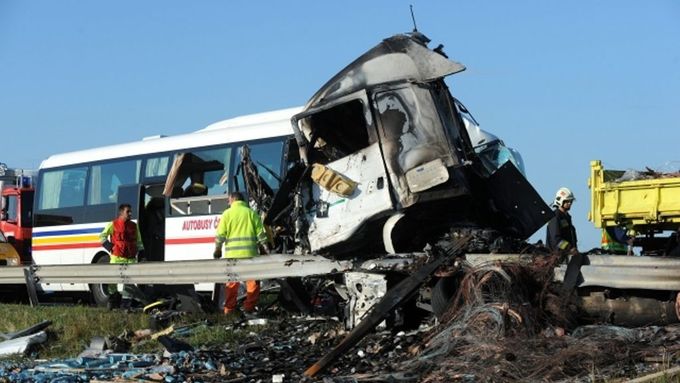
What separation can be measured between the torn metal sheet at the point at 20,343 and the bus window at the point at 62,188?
913 cm

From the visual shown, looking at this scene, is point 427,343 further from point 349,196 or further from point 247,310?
point 247,310

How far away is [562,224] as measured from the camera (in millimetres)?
10867

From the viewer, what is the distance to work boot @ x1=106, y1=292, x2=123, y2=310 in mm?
13476

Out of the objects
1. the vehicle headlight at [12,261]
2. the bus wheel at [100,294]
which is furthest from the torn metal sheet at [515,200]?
the vehicle headlight at [12,261]

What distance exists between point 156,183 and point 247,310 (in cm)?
665

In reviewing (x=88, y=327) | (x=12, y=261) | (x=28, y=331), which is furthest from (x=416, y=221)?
(x=12, y=261)

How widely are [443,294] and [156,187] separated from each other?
10.1 metres

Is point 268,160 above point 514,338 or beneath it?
above

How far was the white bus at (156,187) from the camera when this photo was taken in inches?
629

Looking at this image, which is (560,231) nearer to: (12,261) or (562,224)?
(562,224)

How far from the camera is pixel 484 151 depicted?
37.5ft

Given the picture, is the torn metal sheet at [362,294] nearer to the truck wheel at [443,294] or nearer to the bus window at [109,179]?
the truck wheel at [443,294]

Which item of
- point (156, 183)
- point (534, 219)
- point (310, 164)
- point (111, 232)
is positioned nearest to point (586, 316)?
point (534, 219)

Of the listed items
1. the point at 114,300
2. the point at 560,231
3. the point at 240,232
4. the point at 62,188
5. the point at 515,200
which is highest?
the point at 515,200
